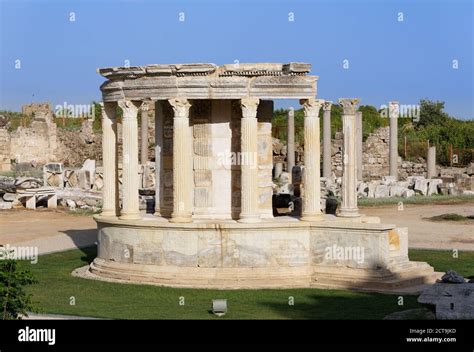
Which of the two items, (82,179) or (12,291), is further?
(82,179)

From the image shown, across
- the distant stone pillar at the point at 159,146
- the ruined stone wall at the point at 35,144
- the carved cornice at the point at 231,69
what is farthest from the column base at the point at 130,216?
the ruined stone wall at the point at 35,144

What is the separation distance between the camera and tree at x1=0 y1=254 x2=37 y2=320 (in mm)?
14863

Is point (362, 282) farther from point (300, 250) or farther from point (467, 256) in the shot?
point (467, 256)

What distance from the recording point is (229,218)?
21.9 meters

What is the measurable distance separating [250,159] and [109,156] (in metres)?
3.95

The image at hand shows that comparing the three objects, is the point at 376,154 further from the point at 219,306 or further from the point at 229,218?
the point at 219,306

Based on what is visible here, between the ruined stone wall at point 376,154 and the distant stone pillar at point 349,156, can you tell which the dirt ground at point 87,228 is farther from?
the ruined stone wall at point 376,154

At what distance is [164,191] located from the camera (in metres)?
22.9

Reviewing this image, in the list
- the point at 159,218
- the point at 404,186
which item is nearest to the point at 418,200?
the point at 404,186

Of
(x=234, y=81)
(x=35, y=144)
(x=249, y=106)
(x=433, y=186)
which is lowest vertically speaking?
(x=433, y=186)

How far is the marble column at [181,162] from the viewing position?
20906mm

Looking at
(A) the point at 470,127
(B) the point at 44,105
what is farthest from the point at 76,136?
(A) the point at 470,127

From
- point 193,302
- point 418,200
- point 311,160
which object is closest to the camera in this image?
point 193,302

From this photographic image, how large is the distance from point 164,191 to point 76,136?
131 ft
